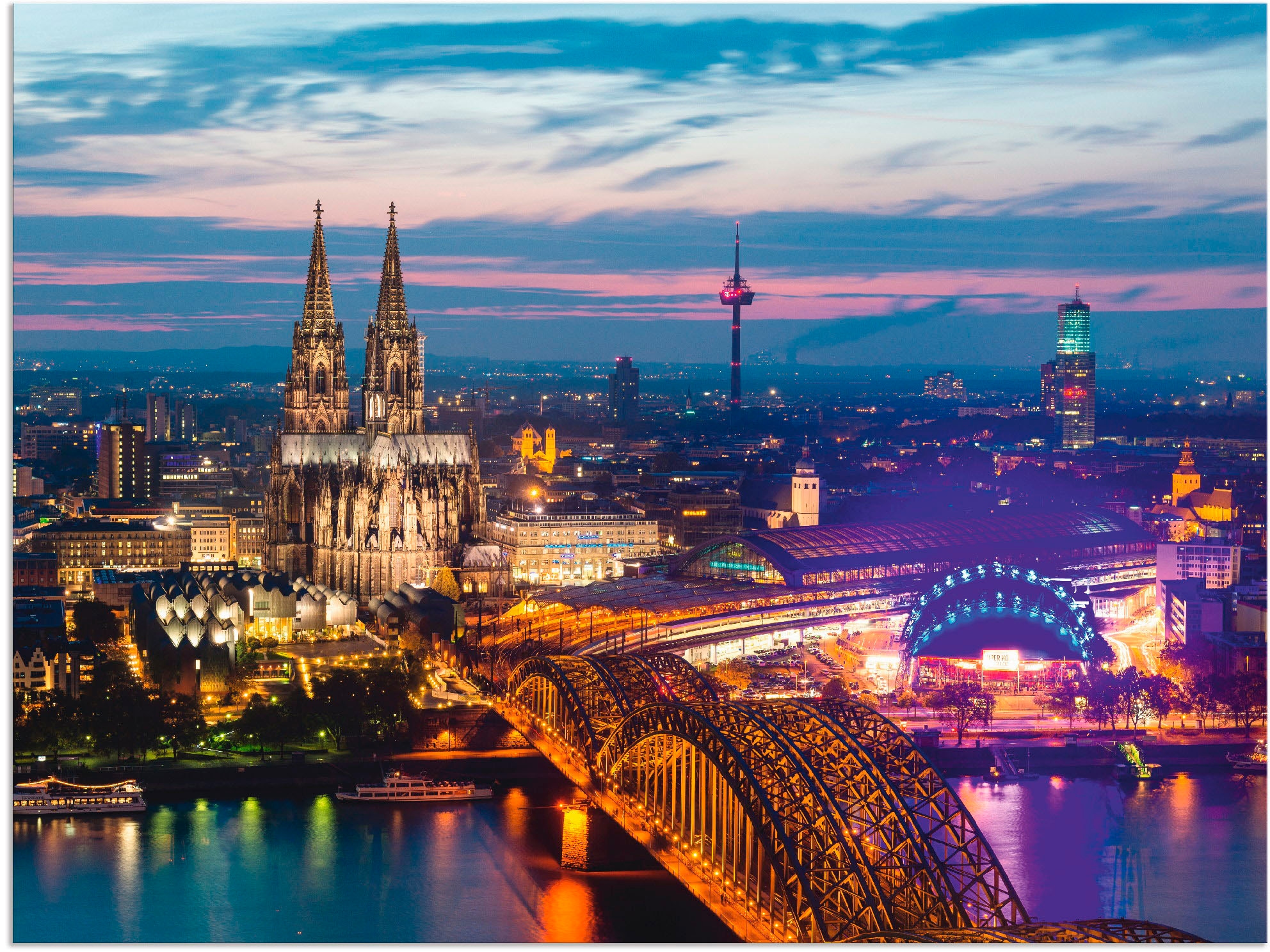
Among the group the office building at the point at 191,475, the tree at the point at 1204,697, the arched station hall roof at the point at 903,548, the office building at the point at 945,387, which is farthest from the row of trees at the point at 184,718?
the office building at the point at 945,387

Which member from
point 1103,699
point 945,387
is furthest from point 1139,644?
point 945,387

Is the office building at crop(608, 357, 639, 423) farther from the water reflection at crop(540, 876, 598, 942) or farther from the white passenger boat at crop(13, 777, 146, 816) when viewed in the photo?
the water reflection at crop(540, 876, 598, 942)

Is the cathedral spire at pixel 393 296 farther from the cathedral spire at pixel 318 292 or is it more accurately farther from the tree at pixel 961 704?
the tree at pixel 961 704

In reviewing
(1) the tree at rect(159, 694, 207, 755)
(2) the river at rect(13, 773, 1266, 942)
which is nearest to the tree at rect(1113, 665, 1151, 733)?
(2) the river at rect(13, 773, 1266, 942)

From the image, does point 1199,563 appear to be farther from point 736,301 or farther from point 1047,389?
point 1047,389

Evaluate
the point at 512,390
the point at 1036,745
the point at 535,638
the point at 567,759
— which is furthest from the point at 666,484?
the point at 567,759

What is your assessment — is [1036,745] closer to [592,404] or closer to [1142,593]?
[1142,593]
